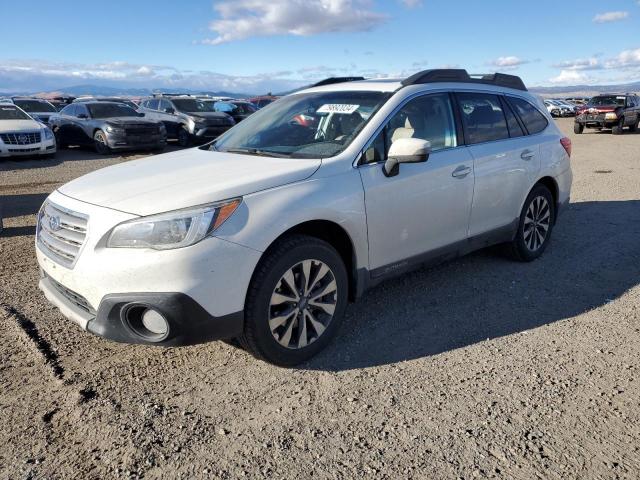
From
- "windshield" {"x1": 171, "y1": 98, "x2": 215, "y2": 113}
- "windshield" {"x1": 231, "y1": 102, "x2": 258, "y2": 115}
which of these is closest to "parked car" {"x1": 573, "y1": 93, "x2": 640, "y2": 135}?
"windshield" {"x1": 231, "y1": 102, "x2": 258, "y2": 115}

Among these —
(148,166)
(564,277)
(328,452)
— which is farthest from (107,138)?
(328,452)

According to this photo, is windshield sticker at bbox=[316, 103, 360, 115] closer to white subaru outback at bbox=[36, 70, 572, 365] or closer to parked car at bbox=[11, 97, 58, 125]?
white subaru outback at bbox=[36, 70, 572, 365]

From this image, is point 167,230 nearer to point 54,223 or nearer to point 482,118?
point 54,223

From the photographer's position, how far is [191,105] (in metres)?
19.1

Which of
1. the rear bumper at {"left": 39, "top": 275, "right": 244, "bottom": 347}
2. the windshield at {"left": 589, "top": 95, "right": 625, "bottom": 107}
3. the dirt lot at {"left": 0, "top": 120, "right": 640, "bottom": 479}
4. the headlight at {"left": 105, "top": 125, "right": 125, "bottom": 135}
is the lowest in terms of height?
the dirt lot at {"left": 0, "top": 120, "right": 640, "bottom": 479}

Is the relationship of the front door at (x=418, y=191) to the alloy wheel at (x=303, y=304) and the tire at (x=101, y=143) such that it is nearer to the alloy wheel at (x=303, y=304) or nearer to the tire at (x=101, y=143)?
the alloy wheel at (x=303, y=304)

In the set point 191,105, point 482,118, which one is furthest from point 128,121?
point 482,118

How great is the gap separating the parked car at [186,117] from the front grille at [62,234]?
14301 millimetres

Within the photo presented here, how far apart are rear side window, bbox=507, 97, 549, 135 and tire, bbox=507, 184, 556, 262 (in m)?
0.58

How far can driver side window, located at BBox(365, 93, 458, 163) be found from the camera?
3.73 meters

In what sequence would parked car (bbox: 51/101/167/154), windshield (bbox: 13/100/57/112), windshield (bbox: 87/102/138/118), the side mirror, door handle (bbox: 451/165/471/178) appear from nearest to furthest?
the side mirror → door handle (bbox: 451/165/471/178) → parked car (bbox: 51/101/167/154) → windshield (bbox: 87/102/138/118) → windshield (bbox: 13/100/57/112)

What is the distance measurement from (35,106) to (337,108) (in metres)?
19.6

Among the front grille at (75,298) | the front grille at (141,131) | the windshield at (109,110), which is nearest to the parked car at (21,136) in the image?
the front grille at (141,131)

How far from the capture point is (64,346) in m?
3.54
